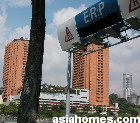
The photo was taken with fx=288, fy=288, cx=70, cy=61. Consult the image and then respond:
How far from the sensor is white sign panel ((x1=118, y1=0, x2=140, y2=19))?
15.6 metres

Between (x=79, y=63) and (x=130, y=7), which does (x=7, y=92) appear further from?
(x=130, y=7)

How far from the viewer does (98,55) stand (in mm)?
154625

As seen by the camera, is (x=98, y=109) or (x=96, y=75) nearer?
(x=98, y=109)

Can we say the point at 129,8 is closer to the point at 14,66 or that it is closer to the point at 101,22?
the point at 101,22

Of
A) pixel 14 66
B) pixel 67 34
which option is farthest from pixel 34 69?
pixel 14 66

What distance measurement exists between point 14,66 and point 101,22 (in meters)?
159

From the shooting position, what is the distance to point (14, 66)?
17275 centimetres

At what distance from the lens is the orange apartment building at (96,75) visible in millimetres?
147750

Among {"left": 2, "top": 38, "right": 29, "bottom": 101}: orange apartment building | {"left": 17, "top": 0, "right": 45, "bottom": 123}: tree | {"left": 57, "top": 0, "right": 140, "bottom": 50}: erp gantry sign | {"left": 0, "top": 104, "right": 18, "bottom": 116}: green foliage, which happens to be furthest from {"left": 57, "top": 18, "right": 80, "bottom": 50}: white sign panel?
{"left": 2, "top": 38, "right": 29, "bottom": 101}: orange apartment building

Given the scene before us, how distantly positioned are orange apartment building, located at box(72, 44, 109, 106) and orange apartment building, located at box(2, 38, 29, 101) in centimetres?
3646

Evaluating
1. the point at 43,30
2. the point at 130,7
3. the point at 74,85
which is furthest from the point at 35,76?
the point at 74,85

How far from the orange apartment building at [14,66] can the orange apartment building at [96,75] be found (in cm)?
3646

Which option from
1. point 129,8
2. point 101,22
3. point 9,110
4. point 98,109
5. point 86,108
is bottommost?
point 98,109

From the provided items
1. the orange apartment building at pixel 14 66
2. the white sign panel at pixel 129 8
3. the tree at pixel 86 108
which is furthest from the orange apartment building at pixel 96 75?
the white sign panel at pixel 129 8
